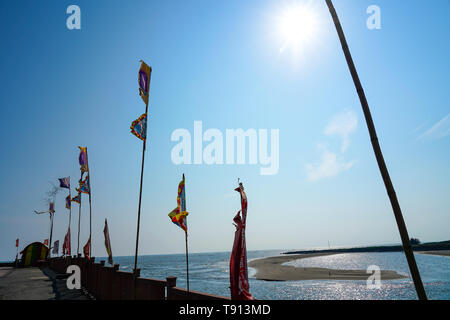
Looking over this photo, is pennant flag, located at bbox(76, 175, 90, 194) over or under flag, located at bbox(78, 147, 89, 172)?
under

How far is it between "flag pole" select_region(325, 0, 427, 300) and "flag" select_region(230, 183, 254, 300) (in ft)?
9.03

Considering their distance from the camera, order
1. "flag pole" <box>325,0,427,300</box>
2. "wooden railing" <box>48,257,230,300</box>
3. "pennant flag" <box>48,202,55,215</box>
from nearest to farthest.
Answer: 1. "flag pole" <box>325,0,427,300</box>
2. "wooden railing" <box>48,257,230,300</box>
3. "pennant flag" <box>48,202,55,215</box>

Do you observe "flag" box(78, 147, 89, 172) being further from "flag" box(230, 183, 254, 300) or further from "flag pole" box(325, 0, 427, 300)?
"flag pole" box(325, 0, 427, 300)

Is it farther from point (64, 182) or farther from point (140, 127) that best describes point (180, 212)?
point (64, 182)

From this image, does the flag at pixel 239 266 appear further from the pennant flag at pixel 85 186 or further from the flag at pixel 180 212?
the pennant flag at pixel 85 186

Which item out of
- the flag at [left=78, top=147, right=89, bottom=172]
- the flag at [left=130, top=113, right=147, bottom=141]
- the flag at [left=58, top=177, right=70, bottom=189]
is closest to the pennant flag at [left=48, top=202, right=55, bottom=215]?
the flag at [left=58, top=177, right=70, bottom=189]

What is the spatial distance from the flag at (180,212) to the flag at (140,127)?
2.87m

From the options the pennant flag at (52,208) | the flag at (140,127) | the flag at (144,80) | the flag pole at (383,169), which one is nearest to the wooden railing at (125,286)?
the flag pole at (383,169)

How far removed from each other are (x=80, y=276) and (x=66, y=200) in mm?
10813

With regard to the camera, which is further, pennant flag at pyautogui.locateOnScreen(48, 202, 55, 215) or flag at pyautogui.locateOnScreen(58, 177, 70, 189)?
pennant flag at pyautogui.locateOnScreen(48, 202, 55, 215)

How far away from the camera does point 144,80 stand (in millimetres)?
10820

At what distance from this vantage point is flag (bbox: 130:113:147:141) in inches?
397
